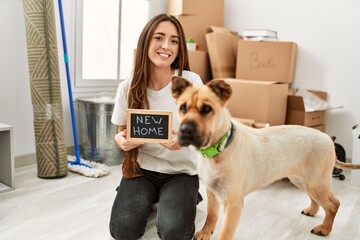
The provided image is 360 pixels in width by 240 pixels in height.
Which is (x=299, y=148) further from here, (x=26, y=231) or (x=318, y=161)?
(x=26, y=231)

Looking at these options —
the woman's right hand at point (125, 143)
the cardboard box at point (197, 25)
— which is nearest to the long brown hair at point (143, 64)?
the woman's right hand at point (125, 143)

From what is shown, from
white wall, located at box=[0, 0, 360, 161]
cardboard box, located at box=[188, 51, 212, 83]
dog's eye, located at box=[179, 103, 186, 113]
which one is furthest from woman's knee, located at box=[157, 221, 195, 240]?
cardboard box, located at box=[188, 51, 212, 83]

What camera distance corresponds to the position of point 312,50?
3.32m

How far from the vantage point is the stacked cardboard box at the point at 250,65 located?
2797 millimetres

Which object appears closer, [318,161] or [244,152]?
[244,152]

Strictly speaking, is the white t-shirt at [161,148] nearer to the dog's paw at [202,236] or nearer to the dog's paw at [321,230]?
the dog's paw at [202,236]

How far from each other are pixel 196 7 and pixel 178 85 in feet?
7.63

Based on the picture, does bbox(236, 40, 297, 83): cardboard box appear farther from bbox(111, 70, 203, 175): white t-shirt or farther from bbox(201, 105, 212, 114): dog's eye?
bbox(201, 105, 212, 114): dog's eye

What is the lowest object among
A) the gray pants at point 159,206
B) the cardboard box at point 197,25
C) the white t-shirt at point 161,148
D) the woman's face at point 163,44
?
the gray pants at point 159,206

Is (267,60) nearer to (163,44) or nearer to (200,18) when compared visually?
(200,18)

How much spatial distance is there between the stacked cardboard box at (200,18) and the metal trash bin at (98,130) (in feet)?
3.24

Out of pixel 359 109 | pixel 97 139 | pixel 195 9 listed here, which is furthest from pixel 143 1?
pixel 359 109

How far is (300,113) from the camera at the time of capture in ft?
9.41

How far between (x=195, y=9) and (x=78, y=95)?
143 cm
